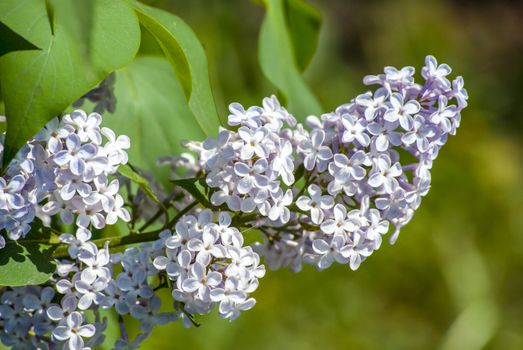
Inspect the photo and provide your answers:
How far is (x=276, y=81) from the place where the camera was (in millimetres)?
866

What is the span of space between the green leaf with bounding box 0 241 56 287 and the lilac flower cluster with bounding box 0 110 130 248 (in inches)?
0.6

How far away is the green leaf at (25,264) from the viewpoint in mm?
591

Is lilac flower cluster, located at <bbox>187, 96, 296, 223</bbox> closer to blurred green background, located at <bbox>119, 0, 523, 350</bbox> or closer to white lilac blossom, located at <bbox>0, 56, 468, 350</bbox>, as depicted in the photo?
white lilac blossom, located at <bbox>0, 56, 468, 350</bbox>

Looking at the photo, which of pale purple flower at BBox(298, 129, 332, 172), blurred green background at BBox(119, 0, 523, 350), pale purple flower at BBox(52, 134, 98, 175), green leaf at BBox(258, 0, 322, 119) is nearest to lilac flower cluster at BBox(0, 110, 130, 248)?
pale purple flower at BBox(52, 134, 98, 175)

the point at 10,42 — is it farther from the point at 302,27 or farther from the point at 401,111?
the point at 302,27

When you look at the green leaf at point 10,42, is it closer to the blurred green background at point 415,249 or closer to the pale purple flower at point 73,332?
the pale purple flower at point 73,332

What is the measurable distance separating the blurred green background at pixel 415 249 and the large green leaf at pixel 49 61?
1281 mm

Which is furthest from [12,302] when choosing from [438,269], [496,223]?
[496,223]

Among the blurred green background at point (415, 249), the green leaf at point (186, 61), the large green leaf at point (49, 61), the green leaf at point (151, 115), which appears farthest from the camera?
the blurred green background at point (415, 249)

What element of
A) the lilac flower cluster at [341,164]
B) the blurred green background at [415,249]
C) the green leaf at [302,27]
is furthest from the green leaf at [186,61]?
the blurred green background at [415,249]

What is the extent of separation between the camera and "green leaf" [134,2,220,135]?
0.65 metres

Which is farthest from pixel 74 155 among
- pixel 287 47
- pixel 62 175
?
pixel 287 47

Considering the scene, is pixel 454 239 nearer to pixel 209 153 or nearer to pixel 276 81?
pixel 276 81

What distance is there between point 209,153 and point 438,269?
6.22ft
